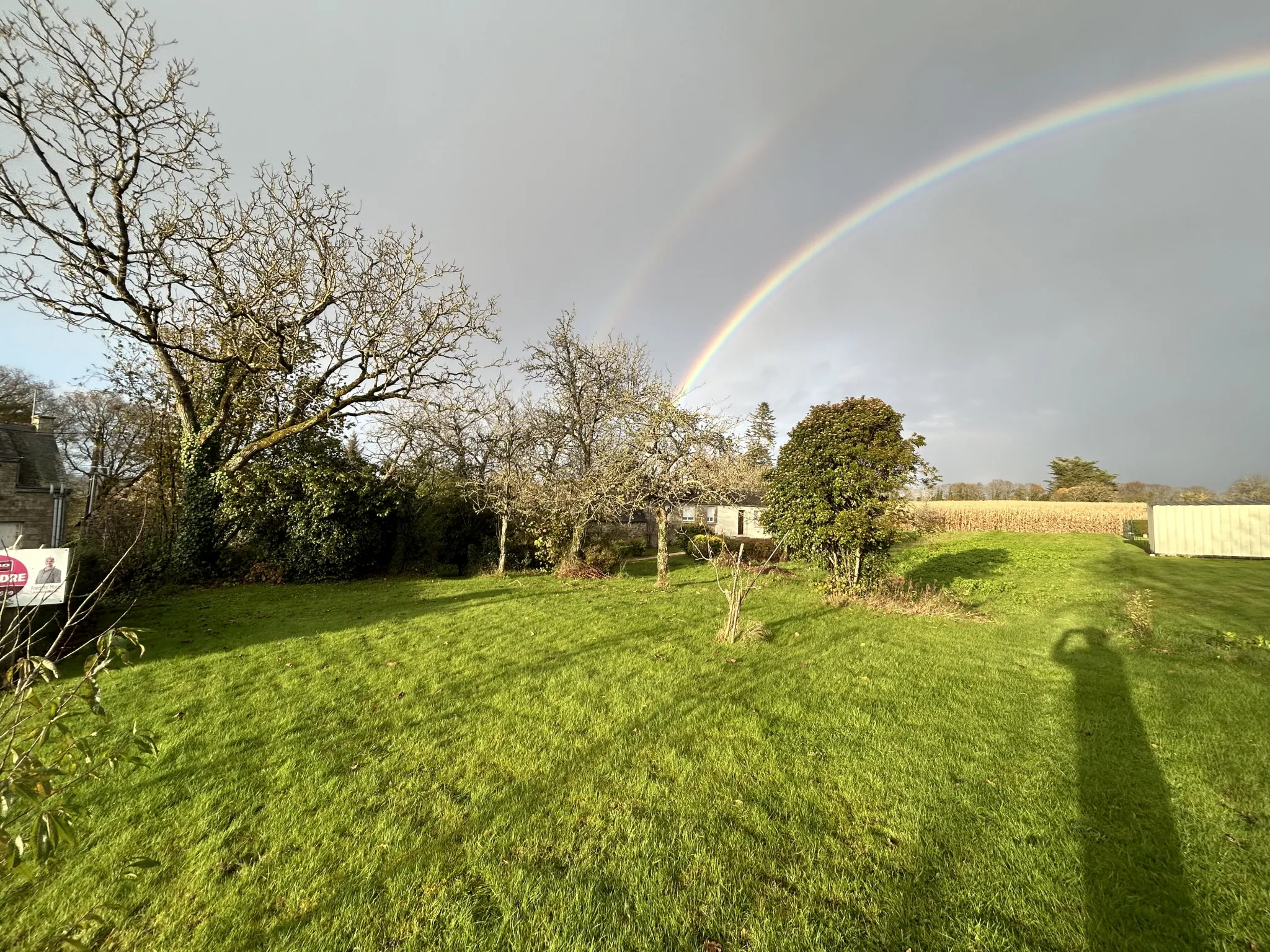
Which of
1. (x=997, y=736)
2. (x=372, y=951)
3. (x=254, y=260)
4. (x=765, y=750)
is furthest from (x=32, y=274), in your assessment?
(x=997, y=736)

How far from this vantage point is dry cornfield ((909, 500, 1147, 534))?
3186 centimetres

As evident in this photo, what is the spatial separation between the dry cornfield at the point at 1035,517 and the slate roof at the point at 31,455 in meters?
40.8

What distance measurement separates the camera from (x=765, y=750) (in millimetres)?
4133

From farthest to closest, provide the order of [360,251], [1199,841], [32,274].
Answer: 1. [360,251]
2. [32,274]
3. [1199,841]

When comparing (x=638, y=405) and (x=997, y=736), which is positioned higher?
(x=638, y=405)

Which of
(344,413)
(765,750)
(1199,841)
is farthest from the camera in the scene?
(344,413)

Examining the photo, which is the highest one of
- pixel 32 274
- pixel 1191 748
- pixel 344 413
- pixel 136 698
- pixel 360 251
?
pixel 360 251

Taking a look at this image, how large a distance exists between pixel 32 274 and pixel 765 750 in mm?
17837

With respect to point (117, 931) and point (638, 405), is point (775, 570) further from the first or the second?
point (117, 931)

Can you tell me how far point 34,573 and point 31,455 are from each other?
16.8 metres

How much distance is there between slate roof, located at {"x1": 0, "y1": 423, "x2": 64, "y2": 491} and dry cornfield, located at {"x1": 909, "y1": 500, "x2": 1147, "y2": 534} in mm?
40777

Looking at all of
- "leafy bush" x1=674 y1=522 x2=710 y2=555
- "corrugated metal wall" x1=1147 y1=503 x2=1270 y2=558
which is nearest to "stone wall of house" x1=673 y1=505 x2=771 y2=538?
"leafy bush" x1=674 y1=522 x2=710 y2=555

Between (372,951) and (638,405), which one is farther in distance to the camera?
(638,405)

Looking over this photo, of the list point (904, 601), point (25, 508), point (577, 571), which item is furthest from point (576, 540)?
point (25, 508)
